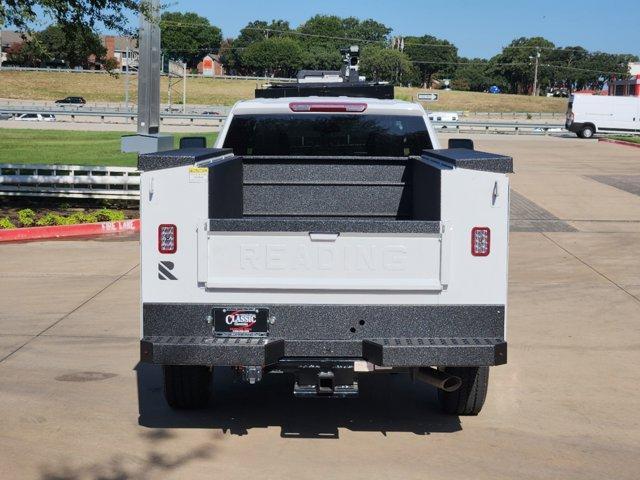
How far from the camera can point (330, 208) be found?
762 cm

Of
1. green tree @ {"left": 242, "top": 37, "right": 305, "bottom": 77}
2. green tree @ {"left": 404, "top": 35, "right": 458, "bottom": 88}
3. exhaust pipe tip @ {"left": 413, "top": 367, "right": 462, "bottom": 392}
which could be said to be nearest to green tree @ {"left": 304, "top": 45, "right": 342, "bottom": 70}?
green tree @ {"left": 242, "top": 37, "right": 305, "bottom": 77}

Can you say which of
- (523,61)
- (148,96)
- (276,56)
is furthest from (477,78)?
(148,96)

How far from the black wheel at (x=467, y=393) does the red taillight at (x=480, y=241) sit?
0.92m

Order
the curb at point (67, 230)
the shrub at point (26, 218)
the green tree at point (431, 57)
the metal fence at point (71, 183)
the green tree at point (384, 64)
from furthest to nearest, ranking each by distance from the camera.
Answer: the green tree at point (431, 57) → the green tree at point (384, 64) → the metal fence at point (71, 183) → the shrub at point (26, 218) → the curb at point (67, 230)

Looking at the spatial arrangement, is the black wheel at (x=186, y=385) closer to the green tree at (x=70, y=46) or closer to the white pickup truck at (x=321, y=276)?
the white pickup truck at (x=321, y=276)

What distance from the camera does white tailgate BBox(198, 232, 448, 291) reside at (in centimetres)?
571

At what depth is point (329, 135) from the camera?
8438 millimetres

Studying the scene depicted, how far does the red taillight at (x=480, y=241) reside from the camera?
5707mm

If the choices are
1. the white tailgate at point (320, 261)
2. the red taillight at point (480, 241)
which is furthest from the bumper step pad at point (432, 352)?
the red taillight at point (480, 241)

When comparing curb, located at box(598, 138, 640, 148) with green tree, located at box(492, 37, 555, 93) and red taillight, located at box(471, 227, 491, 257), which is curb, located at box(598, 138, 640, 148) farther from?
green tree, located at box(492, 37, 555, 93)

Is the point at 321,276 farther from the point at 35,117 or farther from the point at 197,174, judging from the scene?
the point at 35,117

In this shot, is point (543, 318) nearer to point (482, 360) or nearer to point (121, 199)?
point (482, 360)

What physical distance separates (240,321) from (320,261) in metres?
0.57

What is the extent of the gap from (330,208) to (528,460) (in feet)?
8.49
